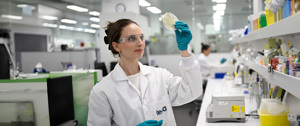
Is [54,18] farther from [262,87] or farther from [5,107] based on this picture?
[262,87]

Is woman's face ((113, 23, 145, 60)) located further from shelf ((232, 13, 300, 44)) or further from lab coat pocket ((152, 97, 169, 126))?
shelf ((232, 13, 300, 44))

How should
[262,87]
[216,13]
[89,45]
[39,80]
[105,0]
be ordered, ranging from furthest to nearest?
[105,0] → [216,13] → [89,45] → [262,87] → [39,80]

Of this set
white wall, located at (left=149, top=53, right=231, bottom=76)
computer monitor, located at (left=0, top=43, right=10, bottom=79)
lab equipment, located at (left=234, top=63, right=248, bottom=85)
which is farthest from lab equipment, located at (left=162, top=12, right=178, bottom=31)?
white wall, located at (left=149, top=53, right=231, bottom=76)

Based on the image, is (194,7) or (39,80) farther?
(194,7)

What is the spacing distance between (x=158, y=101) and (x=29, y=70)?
4.00 meters

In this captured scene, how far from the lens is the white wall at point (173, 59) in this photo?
751 centimetres

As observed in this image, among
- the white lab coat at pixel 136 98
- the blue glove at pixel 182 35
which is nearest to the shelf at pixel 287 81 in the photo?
the white lab coat at pixel 136 98

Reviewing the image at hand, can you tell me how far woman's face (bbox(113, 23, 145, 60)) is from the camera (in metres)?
1.59

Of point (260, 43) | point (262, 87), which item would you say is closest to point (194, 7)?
point (260, 43)

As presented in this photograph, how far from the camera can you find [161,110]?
5.47ft

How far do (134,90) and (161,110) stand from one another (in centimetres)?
21

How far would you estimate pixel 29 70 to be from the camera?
4.93 meters

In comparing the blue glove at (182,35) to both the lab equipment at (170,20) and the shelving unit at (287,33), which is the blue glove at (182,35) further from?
the shelving unit at (287,33)

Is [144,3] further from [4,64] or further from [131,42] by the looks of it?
[131,42]
